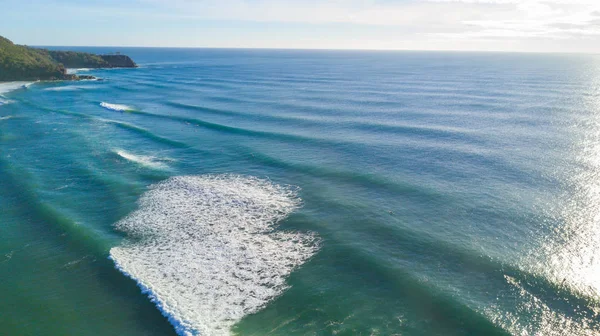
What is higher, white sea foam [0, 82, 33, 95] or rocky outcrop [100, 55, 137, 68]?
rocky outcrop [100, 55, 137, 68]

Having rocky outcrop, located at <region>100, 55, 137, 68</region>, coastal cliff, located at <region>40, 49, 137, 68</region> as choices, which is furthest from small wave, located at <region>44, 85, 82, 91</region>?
rocky outcrop, located at <region>100, 55, 137, 68</region>

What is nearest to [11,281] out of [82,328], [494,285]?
[82,328]

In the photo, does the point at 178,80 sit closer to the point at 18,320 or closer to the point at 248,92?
the point at 248,92

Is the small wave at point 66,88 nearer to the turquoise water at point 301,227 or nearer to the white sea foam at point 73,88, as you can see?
the white sea foam at point 73,88

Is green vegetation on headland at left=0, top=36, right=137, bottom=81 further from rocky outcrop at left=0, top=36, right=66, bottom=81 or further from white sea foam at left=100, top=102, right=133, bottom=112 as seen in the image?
white sea foam at left=100, top=102, right=133, bottom=112

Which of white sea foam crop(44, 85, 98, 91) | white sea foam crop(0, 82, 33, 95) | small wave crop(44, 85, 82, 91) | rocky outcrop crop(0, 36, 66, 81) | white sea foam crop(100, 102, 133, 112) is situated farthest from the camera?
rocky outcrop crop(0, 36, 66, 81)
